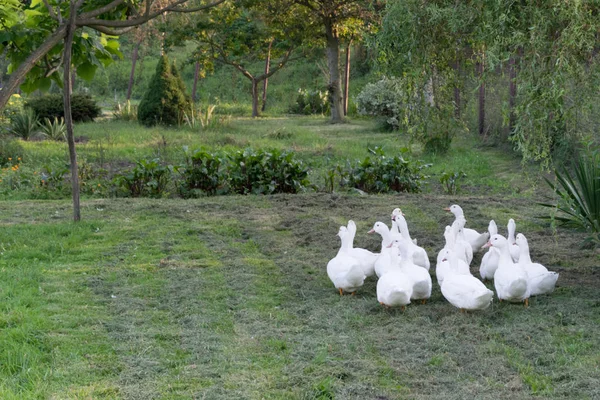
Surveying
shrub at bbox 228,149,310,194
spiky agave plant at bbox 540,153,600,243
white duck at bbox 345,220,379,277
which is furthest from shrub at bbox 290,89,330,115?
white duck at bbox 345,220,379,277

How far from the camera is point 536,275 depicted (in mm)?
5938

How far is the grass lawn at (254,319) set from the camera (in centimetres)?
439

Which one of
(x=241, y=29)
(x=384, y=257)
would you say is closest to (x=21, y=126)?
(x=241, y=29)

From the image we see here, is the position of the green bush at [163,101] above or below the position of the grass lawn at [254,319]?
above

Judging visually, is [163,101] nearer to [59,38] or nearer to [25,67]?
[59,38]

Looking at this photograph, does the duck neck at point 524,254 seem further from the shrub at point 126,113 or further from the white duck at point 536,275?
the shrub at point 126,113

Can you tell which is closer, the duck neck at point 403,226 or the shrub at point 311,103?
the duck neck at point 403,226

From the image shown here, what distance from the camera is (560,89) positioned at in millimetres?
4945

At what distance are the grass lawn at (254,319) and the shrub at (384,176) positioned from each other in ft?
6.30

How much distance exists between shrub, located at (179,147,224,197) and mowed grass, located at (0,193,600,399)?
2.53 meters

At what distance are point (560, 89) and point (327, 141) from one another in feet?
45.6

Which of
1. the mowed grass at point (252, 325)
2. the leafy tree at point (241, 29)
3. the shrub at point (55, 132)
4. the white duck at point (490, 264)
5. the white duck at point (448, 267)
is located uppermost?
the leafy tree at point (241, 29)

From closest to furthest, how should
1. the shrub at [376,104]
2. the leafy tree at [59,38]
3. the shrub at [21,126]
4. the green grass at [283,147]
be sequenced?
the leafy tree at [59,38] → the green grass at [283,147] → the shrub at [21,126] → the shrub at [376,104]

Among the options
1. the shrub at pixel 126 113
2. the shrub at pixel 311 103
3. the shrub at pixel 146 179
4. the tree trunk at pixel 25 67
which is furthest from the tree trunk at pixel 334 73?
the tree trunk at pixel 25 67
